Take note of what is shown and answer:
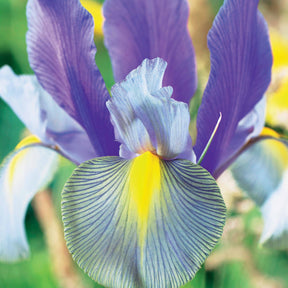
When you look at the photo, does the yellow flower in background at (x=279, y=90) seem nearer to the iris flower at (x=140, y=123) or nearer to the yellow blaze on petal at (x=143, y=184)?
the iris flower at (x=140, y=123)

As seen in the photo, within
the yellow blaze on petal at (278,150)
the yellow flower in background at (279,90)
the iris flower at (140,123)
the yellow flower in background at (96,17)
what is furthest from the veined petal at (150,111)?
the yellow flower in background at (96,17)

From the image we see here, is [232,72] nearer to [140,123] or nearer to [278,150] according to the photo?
[140,123]

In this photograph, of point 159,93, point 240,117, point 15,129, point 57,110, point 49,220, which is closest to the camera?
point 159,93

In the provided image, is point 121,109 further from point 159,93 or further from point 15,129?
point 15,129

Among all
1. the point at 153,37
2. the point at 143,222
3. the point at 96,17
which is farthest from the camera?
the point at 96,17

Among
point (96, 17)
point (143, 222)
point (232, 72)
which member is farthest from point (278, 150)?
point (96, 17)

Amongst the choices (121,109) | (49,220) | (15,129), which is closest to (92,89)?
(121,109)

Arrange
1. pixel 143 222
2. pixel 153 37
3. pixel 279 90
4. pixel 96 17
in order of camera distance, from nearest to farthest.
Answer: pixel 143 222, pixel 153 37, pixel 279 90, pixel 96 17
